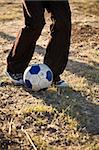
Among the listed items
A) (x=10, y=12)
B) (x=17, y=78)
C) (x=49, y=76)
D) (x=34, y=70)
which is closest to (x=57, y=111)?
(x=49, y=76)

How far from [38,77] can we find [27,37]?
53 cm

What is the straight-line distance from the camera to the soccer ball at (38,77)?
5879 mm

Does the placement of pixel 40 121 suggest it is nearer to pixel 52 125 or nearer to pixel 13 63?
pixel 52 125

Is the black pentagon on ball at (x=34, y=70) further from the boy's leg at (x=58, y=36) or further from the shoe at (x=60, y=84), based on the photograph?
the shoe at (x=60, y=84)

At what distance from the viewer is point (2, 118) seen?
5270 millimetres

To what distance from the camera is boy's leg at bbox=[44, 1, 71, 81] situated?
571 centimetres

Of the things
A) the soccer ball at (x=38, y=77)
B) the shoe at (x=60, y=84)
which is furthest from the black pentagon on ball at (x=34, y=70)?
the shoe at (x=60, y=84)

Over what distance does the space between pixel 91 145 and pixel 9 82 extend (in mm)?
2009

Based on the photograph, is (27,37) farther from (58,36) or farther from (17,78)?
(17,78)

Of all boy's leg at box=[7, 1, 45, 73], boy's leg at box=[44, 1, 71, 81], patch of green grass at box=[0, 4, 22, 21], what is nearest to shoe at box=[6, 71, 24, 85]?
boy's leg at box=[7, 1, 45, 73]

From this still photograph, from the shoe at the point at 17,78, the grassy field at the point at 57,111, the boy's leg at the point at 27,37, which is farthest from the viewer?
the shoe at the point at 17,78

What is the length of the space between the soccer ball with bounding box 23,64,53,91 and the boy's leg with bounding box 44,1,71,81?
0.20 meters

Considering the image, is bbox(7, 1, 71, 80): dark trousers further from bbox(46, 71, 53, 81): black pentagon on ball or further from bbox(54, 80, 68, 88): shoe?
bbox(46, 71, 53, 81): black pentagon on ball

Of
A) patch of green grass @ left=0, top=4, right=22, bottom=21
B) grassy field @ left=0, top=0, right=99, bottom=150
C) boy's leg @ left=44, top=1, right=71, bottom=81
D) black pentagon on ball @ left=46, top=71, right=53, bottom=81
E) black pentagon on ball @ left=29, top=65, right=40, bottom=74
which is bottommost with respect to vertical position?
grassy field @ left=0, top=0, right=99, bottom=150
